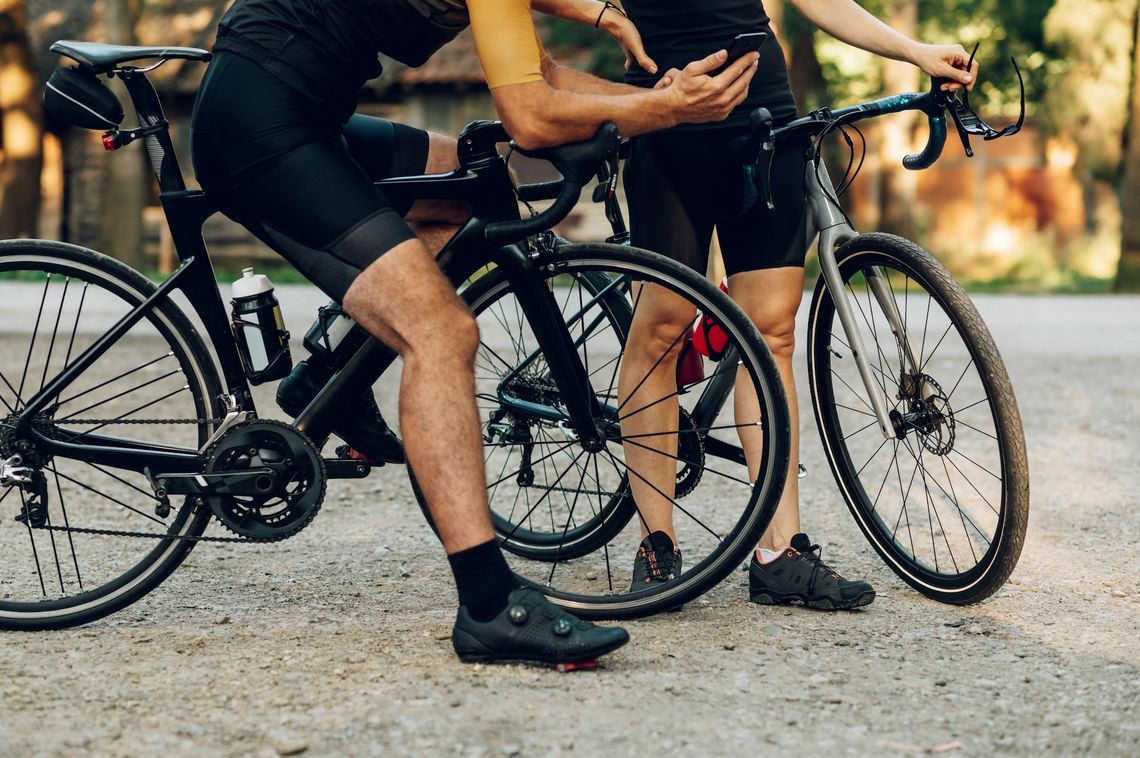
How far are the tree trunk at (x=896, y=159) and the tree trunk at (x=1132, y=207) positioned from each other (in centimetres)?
626

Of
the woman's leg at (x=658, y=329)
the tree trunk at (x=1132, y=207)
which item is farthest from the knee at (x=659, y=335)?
the tree trunk at (x=1132, y=207)

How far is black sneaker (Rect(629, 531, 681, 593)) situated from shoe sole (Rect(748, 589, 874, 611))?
237mm

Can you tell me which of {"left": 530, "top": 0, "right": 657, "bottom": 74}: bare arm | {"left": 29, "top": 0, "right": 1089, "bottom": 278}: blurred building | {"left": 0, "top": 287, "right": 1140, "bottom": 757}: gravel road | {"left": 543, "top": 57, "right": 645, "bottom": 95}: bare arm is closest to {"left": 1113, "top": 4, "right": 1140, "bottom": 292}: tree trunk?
{"left": 29, "top": 0, "right": 1089, "bottom": 278}: blurred building

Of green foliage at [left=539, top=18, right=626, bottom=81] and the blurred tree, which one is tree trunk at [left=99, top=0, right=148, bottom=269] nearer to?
green foliage at [left=539, top=18, right=626, bottom=81]

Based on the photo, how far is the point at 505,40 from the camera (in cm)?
323

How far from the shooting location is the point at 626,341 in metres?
4.00

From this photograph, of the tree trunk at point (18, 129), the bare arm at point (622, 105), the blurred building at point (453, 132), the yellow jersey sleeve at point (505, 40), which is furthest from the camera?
the blurred building at point (453, 132)

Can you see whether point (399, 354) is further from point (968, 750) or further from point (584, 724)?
point (968, 750)

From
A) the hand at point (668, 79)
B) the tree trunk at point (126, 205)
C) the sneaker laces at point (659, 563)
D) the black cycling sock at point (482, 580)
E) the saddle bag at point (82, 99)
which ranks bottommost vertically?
the black cycling sock at point (482, 580)

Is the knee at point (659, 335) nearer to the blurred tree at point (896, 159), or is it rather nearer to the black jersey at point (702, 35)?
the black jersey at point (702, 35)

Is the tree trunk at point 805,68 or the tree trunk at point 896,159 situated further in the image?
the tree trunk at point 896,159

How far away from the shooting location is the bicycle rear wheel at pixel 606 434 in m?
3.60

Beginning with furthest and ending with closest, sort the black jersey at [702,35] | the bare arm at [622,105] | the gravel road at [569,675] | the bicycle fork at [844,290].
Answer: the bicycle fork at [844,290] → the black jersey at [702,35] → the bare arm at [622,105] → the gravel road at [569,675]

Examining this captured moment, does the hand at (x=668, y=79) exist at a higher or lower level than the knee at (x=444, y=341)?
higher
